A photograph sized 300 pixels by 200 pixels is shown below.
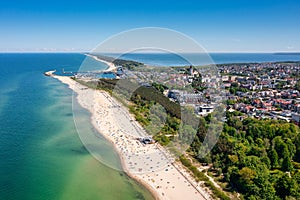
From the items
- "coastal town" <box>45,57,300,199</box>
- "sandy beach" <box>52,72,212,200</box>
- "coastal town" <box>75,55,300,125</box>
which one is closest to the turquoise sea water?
Result: "sandy beach" <box>52,72,212,200</box>

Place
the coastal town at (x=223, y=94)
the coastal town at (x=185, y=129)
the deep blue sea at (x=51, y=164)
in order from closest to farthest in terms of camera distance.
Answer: the deep blue sea at (x=51, y=164), the coastal town at (x=185, y=129), the coastal town at (x=223, y=94)

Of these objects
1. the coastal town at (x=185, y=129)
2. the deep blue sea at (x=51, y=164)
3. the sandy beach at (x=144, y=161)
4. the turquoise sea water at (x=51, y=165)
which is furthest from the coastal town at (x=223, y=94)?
the turquoise sea water at (x=51, y=165)

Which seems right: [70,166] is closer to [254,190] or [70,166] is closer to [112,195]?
[112,195]

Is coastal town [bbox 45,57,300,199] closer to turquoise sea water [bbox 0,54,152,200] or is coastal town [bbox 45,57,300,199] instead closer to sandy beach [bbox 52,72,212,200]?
sandy beach [bbox 52,72,212,200]

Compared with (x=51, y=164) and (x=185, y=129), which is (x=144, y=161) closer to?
(x=185, y=129)

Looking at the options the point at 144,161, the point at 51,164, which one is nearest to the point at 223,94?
the point at 144,161

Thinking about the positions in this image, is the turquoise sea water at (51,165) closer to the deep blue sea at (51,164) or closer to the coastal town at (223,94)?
the deep blue sea at (51,164)

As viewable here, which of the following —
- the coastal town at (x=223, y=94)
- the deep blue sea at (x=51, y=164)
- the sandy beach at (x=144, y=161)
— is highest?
the coastal town at (x=223, y=94)

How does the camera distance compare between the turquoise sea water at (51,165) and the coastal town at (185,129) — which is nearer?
the turquoise sea water at (51,165)

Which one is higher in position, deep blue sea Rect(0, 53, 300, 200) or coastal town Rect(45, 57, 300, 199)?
coastal town Rect(45, 57, 300, 199)
